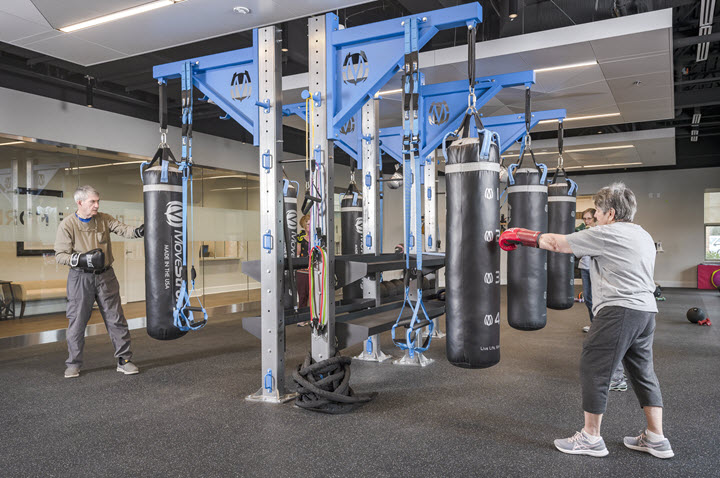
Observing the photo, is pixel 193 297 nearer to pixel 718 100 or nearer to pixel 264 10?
pixel 264 10

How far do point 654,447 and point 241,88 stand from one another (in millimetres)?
3754

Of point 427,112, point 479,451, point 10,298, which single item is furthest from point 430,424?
point 10,298

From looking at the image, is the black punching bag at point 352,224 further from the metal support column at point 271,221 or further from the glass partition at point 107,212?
the metal support column at point 271,221

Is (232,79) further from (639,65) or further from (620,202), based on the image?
(639,65)

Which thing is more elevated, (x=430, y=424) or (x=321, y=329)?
(x=321, y=329)

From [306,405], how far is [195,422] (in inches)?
29.6

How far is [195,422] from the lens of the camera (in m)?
3.50

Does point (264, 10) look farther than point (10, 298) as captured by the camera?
No

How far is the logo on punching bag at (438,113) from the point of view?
541 cm

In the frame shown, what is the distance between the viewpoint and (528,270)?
153 inches

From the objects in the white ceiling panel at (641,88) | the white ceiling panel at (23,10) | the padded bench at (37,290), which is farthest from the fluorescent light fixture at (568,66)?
the padded bench at (37,290)

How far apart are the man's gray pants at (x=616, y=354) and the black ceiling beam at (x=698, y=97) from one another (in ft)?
23.3

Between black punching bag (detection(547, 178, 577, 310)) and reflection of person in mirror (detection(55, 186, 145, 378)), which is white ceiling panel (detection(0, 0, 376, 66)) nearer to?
reflection of person in mirror (detection(55, 186, 145, 378))

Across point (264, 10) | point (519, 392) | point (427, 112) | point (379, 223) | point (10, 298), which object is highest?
point (264, 10)
